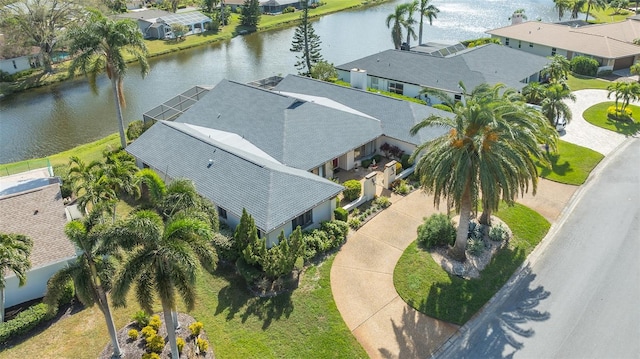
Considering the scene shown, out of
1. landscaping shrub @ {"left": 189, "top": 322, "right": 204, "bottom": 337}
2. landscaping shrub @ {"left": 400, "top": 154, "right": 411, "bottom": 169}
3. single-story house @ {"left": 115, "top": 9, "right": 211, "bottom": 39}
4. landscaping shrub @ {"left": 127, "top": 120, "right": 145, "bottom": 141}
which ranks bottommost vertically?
landscaping shrub @ {"left": 189, "top": 322, "right": 204, "bottom": 337}

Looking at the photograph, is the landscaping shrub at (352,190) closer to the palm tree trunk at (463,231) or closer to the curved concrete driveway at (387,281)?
the curved concrete driveway at (387,281)

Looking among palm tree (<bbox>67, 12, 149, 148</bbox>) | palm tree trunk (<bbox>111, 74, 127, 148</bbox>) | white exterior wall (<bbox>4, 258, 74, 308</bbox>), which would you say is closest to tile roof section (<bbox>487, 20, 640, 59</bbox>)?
palm tree (<bbox>67, 12, 149, 148</bbox>)

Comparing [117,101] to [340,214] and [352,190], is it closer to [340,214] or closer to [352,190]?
[352,190]

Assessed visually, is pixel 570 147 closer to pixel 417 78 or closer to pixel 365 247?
pixel 417 78

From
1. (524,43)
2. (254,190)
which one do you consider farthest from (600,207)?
(524,43)

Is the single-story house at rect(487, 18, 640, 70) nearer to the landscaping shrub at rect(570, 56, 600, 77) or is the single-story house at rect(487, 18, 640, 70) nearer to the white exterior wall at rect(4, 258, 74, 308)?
the landscaping shrub at rect(570, 56, 600, 77)

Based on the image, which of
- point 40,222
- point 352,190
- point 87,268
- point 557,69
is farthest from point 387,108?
point 87,268

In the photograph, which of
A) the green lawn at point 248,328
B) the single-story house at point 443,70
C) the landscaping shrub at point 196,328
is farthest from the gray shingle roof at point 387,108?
the landscaping shrub at point 196,328
